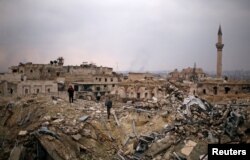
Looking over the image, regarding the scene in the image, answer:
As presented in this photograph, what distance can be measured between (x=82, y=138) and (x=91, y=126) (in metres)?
Result: 0.59

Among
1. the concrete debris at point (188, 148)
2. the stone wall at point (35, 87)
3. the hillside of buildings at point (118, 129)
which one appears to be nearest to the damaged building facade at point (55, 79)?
the stone wall at point (35, 87)

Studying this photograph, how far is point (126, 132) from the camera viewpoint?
28.8 feet

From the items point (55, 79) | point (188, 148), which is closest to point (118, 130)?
point (188, 148)

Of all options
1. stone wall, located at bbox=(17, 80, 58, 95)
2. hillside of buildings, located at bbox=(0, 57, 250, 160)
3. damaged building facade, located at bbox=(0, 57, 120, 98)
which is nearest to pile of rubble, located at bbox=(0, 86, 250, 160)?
hillside of buildings, located at bbox=(0, 57, 250, 160)

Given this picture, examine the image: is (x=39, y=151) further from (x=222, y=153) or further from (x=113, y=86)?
(x=113, y=86)

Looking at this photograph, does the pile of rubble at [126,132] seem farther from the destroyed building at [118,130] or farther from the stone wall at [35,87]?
the stone wall at [35,87]

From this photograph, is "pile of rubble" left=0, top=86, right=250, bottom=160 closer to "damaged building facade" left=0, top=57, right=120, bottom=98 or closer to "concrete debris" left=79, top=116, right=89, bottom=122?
"concrete debris" left=79, top=116, right=89, bottom=122

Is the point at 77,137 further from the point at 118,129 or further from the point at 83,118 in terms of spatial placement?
the point at 118,129

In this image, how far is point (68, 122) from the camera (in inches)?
353

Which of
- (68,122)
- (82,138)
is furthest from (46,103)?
(82,138)

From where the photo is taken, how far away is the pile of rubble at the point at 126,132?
7.74 metres

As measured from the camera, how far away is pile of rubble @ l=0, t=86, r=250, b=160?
A: 7.74 m

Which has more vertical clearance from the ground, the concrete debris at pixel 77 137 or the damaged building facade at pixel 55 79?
the damaged building facade at pixel 55 79

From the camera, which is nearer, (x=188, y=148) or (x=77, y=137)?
(x=188, y=148)
